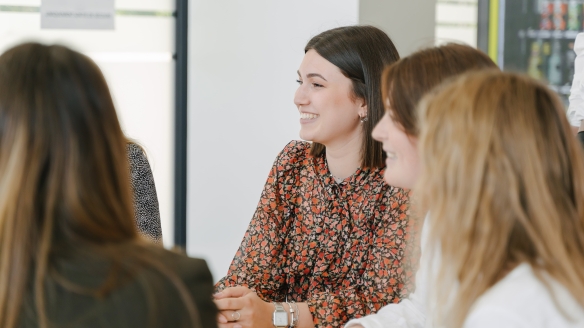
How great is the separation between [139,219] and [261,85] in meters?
1.69

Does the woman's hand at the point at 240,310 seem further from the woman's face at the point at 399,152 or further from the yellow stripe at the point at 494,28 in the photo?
the yellow stripe at the point at 494,28

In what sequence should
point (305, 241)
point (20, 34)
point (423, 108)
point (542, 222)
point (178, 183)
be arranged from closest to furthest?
point (542, 222)
point (423, 108)
point (305, 241)
point (20, 34)
point (178, 183)

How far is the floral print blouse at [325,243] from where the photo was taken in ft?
6.88

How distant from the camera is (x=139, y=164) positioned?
2.34 m

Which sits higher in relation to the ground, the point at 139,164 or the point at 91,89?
the point at 91,89

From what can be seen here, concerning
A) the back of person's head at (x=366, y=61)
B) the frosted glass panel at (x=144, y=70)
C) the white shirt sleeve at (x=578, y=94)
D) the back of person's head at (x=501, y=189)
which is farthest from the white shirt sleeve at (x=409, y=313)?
the frosted glass panel at (x=144, y=70)

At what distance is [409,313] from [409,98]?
510 mm

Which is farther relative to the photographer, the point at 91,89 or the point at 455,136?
the point at 455,136

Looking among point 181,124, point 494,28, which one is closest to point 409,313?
point 181,124

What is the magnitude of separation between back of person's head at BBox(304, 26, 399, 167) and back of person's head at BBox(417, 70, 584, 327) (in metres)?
1.03

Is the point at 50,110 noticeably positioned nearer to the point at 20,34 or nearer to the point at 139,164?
the point at 139,164

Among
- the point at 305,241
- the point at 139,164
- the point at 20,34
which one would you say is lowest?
the point at 305,241

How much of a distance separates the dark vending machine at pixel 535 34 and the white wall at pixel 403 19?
0.74 metres

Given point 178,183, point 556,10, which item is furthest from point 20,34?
point 556,10
